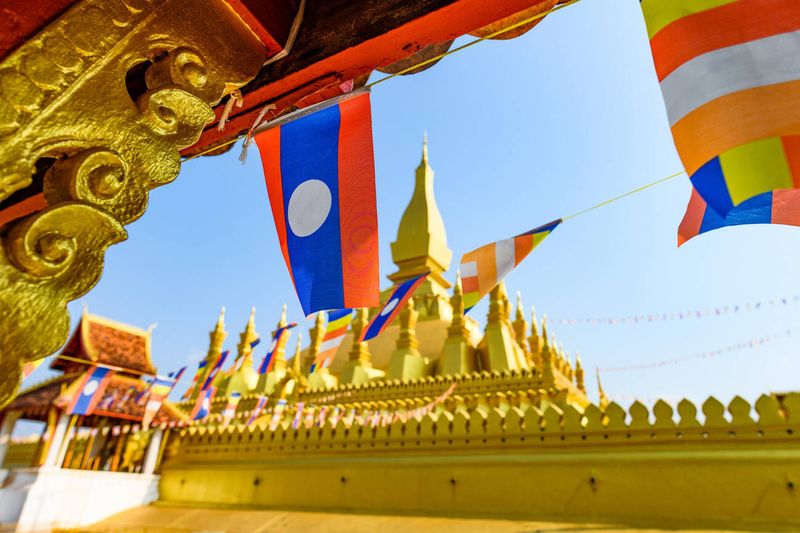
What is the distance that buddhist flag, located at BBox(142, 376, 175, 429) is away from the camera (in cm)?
746

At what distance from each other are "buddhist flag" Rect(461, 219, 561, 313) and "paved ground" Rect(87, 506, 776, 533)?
2280 mm

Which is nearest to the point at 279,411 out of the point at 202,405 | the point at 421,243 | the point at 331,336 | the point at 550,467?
the point at 202,405

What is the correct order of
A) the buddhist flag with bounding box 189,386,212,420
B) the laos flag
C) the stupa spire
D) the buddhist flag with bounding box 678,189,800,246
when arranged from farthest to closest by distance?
1. the stupa spire
2. the buddhist flag with bounding box 189,386,212,420
3. the laos flag
4. the buddhist flag with bounding box 678,189,800,246

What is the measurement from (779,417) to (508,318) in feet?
23.6

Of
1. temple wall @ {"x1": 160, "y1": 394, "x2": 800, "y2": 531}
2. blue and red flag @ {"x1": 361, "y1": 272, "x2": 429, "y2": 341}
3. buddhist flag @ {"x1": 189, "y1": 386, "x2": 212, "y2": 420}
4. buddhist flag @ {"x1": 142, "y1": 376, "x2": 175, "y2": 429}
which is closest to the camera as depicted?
temple wall @ {"x1": 160, "y1": 394, "x2": 800, "y2": 531}

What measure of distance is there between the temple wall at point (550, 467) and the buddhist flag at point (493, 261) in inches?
65.5

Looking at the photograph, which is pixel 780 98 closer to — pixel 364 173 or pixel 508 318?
pixel 364 173

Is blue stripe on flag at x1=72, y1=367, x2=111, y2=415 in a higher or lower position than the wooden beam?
lower

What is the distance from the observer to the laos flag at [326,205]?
7.72ft

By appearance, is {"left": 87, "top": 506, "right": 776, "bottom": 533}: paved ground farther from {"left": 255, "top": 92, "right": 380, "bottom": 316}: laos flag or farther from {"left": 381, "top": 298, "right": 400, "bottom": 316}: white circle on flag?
{"left": 255, "top": 92, "right": 380, "bottom": 316}: laos flag

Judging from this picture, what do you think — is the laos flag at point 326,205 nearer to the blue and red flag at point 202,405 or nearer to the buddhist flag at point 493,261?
the buddhist flag at point 493,261

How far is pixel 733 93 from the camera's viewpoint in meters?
1.58

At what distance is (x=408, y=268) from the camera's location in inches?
624

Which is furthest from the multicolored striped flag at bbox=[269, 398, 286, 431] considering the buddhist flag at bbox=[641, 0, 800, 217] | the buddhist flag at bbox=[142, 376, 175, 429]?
the buddhist flag at bbox=[641, 0, 800, 217]
